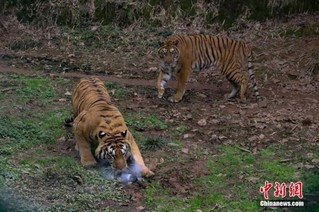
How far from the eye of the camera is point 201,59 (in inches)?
369

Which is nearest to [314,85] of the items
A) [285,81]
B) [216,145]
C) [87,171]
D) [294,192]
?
[285,81]

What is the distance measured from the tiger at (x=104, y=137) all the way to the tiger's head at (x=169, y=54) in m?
2.21

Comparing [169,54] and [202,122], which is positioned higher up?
[169,54]

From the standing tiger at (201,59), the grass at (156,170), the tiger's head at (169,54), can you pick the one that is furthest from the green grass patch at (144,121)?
the tiger's head at (169,54)

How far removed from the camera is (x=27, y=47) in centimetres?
1145

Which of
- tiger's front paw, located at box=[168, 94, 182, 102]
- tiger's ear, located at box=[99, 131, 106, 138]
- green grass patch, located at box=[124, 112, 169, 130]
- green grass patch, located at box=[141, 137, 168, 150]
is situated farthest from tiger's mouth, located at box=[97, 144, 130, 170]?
tiger's front paw, located at box=[168, 94, 182, 102]

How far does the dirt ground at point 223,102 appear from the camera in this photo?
22.7ft

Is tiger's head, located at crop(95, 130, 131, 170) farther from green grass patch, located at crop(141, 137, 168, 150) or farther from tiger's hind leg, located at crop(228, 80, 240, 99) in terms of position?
tiger's hind leg, located at crop(228, 80, 240, 99)

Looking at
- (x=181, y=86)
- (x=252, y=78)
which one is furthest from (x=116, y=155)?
(x=252, y=78)

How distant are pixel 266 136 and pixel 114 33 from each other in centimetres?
509

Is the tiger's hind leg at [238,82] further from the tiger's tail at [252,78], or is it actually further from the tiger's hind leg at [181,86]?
the tiger's hind leg at [181,86]

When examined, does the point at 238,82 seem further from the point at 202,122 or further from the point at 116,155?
the point at 116,155

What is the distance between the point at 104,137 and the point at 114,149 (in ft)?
0.74

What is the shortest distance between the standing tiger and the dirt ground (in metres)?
0.22
